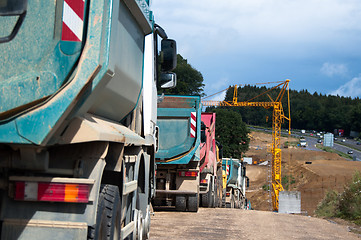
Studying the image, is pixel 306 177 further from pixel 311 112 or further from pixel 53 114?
pixel 311 112

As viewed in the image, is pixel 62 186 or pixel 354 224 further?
pixel 354 224

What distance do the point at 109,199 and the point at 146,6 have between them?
8.19 ft

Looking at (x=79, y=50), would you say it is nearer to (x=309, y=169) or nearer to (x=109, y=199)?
(x=109, y=199)

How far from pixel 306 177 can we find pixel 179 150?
53.3m

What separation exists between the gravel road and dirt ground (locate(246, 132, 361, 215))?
2453 centimetres

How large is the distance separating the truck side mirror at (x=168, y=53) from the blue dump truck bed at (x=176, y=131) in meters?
5.73

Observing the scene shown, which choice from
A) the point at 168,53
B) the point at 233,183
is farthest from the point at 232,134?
the point at 168,53

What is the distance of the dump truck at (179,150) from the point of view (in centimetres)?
1262

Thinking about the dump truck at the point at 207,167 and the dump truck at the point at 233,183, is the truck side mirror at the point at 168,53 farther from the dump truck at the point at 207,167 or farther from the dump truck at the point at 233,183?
the dump truck at the point at 233,183

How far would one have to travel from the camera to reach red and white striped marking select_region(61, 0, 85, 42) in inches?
134

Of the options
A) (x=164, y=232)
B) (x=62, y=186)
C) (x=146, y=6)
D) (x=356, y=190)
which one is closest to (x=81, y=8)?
(x=62, y=186)

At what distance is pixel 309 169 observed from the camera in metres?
65.4

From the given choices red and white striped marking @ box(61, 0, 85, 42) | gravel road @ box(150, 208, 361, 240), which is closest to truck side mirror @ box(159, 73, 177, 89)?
gravel road @ box(150, 208, 361, 240)

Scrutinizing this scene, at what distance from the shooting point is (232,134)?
65.6 meters
